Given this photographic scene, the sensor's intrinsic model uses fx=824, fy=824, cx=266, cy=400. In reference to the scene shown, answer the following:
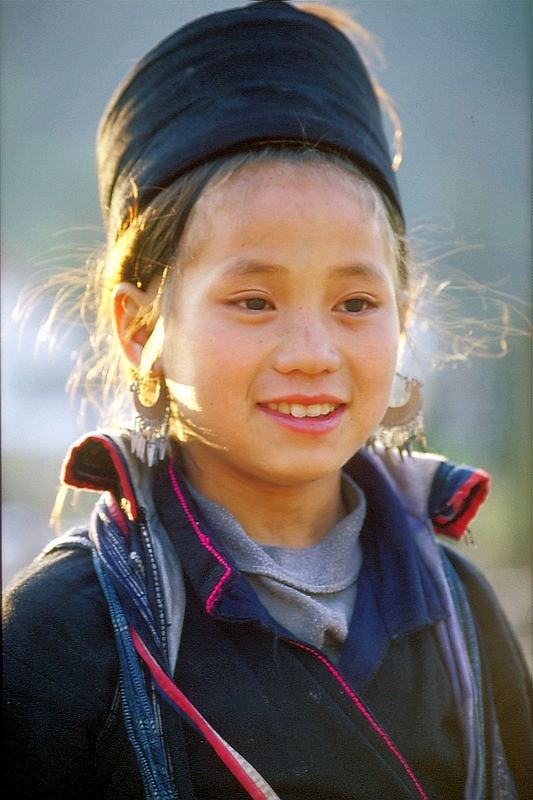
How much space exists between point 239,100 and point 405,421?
69 cm

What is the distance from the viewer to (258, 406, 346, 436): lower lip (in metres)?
1.36

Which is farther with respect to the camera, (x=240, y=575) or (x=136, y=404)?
(x=136, y=404)

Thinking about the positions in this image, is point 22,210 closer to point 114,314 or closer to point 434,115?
point 114,314

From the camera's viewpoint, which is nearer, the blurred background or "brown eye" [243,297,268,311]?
"brown eye" [243,297,268,311]

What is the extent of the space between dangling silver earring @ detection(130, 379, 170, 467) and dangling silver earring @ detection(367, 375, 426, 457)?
0.44 m

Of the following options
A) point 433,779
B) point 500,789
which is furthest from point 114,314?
point 500,789

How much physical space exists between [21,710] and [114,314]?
703 millimetres

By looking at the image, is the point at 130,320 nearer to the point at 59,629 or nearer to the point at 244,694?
the point at 59,629

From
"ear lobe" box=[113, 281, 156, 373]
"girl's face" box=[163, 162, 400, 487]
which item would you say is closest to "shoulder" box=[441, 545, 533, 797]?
"girl's face" box=[163, 162, 400, 487]

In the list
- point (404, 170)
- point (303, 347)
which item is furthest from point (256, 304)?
point (404, 170)

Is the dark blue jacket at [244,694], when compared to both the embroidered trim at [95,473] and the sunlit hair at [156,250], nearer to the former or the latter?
the embroidered trim at [95,473]

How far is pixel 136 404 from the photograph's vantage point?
4.87ft

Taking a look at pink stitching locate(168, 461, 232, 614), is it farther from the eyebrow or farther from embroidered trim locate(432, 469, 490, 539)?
embroidered trim locate(432, 469, 490, 539)

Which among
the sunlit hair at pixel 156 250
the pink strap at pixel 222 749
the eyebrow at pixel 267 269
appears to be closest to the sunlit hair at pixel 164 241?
the sunlit hair at pixel 156 250
